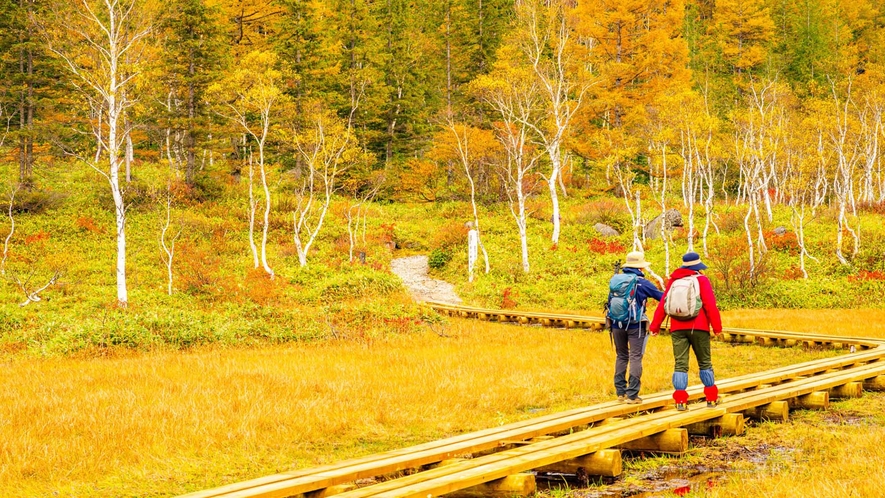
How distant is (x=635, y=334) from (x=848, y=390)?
413cm

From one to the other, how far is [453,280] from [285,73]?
664 inches

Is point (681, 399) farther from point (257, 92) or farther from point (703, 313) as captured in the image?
point (257, 92)

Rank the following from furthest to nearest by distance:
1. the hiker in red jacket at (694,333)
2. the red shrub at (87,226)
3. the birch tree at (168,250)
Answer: the red shrub at (87,226), the birch tree at (168,250), the hiker in red jacket at (694,333)

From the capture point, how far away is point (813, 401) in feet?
31.4

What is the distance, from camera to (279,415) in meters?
9.01

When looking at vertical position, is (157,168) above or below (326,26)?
below

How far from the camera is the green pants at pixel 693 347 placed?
334 inches

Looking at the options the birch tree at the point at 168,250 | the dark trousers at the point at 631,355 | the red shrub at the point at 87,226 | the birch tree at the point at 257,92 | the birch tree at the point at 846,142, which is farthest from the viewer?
the red shrub at the point at 87,226

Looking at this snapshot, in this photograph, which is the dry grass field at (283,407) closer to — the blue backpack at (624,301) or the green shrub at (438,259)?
the blue backpack at (624,301)

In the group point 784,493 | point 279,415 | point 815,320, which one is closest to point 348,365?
point 279,415

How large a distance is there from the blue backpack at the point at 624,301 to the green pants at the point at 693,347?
2.15ft

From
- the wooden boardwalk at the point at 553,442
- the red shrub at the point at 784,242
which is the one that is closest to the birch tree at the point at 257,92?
the wooden boardwalk at the point at 553,442

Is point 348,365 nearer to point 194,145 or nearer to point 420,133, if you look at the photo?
point 194,145

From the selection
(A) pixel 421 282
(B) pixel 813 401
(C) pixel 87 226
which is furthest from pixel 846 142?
(C) pixel 87 226
